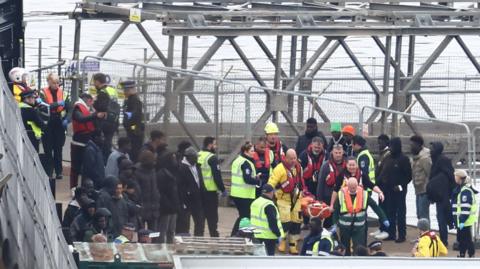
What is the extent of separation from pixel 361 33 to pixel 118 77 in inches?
160

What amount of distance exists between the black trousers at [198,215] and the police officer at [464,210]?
311 cm

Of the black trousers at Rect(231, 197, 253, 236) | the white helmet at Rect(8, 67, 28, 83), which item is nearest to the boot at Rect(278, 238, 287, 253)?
the black trousers at Rect(231, 197, 253, 236)

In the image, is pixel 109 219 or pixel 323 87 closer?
pixel 109 219

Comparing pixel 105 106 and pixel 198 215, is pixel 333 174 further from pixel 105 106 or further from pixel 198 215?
pixel 105 106

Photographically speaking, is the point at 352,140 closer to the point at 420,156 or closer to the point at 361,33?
the point at 420,156

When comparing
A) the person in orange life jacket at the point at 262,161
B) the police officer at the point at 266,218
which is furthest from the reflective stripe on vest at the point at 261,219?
the person in orange life jacket at the point at 262,161

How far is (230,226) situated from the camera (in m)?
22.7

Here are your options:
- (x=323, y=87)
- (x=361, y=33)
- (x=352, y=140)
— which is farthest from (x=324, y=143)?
(x=323, y=87)

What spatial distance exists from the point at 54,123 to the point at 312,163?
337 centimetres

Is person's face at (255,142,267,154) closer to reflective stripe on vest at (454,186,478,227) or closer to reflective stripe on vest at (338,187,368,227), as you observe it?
reflective stripe on vest at (338,187,368,227)

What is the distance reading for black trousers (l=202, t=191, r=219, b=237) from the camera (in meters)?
21.8

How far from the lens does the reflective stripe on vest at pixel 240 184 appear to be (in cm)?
2161

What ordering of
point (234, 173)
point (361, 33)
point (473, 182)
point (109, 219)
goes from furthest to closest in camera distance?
point (361, 33), point (473, 182), point (234, 173), point (109, 219)

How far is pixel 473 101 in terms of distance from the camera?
29547 millimetres
